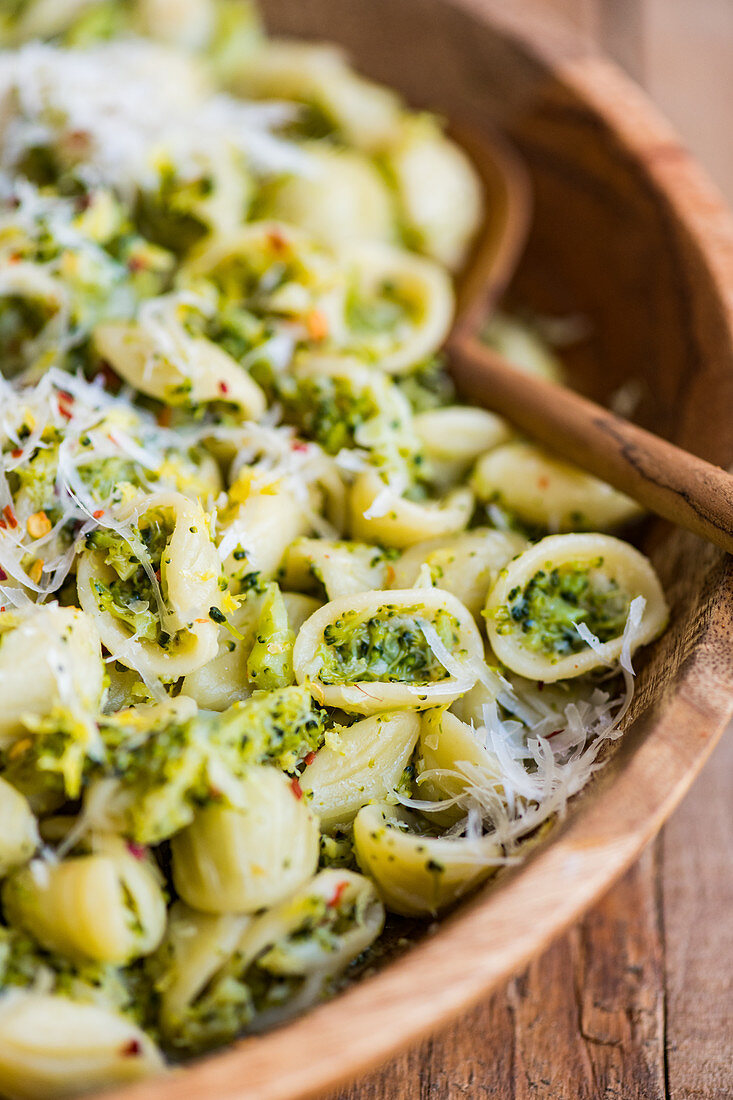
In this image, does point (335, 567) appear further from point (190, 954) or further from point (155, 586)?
point (190, 954)

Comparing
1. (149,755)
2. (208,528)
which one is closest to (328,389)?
(208,528)

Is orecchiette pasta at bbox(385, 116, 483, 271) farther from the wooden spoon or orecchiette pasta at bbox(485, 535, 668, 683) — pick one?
orecchiette pasta at bbox(485, 535, 668, 683)

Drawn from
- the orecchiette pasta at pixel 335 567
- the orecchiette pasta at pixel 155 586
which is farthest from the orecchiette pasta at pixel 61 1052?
the orecchiette pasta at pixel 335 567

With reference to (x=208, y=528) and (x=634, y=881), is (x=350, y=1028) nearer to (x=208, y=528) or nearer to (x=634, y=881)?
(x=208, y=528)

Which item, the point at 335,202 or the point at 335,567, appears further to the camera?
the point at 335,202

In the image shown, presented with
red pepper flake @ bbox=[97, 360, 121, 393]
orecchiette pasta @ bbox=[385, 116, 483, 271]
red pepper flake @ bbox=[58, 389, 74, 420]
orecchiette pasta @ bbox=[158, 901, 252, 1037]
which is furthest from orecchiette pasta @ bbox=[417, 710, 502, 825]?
orecchiette pasta @ bbox=[385, 116, 483, 271]

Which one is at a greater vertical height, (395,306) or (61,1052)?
(395,306)

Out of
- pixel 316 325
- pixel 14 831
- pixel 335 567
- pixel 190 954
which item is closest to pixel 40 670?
pixel 14 831
